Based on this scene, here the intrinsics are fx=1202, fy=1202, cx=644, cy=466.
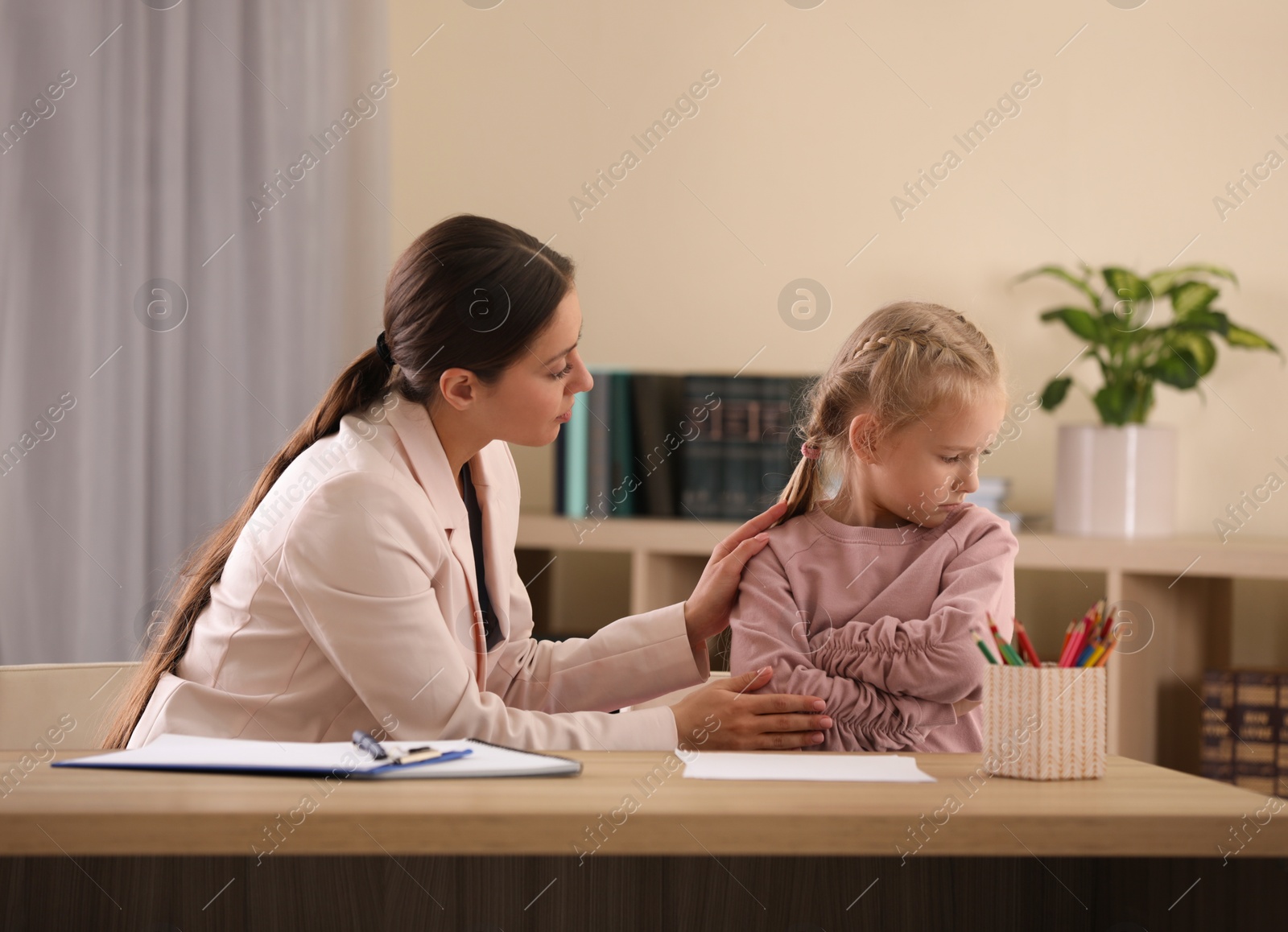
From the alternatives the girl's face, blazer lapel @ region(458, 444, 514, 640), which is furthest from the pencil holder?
blazer lapel @ region(458, 444, 514, 640)

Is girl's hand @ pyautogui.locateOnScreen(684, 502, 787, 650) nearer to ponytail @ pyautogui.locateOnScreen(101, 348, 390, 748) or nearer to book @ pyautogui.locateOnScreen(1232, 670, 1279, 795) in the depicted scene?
ponytail @ pyautogui.locateOnScreen(101, 348, 390, 748)

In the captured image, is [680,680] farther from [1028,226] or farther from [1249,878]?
[1028,226]

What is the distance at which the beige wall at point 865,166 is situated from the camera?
265cm

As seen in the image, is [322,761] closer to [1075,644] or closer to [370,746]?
[370,746]

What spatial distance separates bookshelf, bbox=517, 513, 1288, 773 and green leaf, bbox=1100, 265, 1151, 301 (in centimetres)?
52

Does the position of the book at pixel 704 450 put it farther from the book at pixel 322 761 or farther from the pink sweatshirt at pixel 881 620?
the book at pixel 322 761

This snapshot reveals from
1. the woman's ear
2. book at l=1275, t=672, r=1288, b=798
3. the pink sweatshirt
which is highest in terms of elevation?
the woman's ear

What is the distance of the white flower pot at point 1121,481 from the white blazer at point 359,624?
1488 millimetres

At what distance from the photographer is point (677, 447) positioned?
8.65ft

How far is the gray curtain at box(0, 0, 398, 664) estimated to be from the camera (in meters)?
2.00

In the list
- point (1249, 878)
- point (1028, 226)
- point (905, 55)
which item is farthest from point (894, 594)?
point (905, 55)

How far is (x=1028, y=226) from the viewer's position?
277cm

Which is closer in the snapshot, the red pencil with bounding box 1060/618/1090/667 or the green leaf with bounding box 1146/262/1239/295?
the red pencil with bounding box 1060/618/1090/667

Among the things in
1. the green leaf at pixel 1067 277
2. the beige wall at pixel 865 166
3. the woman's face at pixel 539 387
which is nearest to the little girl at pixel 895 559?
the woman's face at pixel 539 387
